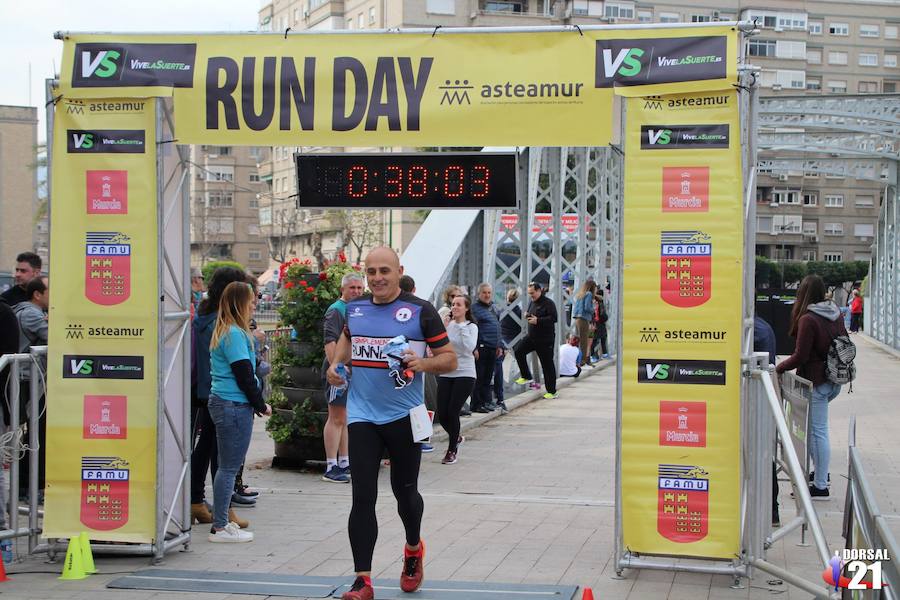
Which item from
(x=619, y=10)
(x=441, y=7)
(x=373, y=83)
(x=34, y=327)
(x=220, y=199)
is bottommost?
(x=34, y=327)

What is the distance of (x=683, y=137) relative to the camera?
714 cm

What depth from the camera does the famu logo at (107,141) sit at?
7.63 metres

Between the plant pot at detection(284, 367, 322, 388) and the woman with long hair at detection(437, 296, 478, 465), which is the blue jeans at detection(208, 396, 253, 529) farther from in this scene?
the woman with long hair at detection(437, 296, 478, 465)

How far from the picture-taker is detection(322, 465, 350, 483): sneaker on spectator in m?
10.7

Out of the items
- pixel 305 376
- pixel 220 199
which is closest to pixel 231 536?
pixel 305 376

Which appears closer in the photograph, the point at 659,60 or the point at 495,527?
the point at 659,60

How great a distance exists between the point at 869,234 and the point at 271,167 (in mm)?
47803

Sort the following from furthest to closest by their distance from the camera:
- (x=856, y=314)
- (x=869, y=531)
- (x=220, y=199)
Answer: (x=220, y=199), (x=856, y=314), (x=869, y=531)

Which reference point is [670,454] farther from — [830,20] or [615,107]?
[830,20]

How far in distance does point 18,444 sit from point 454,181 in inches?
199

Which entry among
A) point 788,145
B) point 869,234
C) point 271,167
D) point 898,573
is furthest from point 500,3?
point 898,573

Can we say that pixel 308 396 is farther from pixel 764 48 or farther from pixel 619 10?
pixel 764 48

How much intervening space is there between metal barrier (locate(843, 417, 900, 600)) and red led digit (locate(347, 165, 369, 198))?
20.5 ft

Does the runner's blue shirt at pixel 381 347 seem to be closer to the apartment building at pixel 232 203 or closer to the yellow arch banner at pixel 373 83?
the yellow arch banner at pixel 373 83
